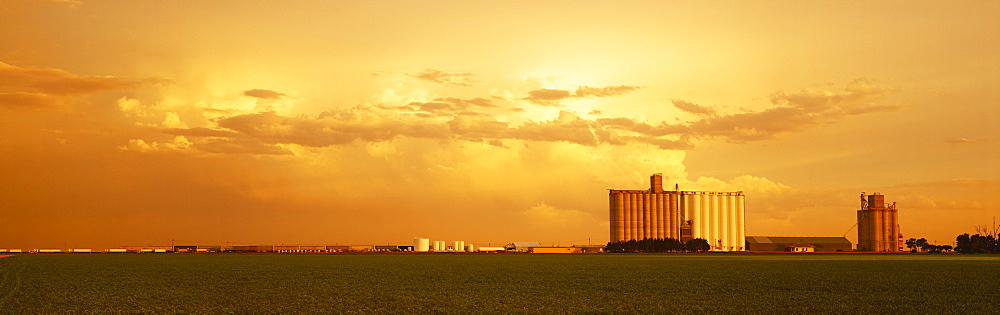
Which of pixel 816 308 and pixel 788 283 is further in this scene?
pixel 788 283

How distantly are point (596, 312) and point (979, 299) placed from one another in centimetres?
1784

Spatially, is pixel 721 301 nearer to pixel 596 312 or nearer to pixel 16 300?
pixel 596 312

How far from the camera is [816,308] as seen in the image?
1299 inches

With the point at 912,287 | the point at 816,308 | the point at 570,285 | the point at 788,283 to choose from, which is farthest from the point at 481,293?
the point at 912,287

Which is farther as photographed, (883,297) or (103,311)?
(883,297)

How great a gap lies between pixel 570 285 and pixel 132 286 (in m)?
24.7

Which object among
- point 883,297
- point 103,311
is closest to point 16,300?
point 103,311

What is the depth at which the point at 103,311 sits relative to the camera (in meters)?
32.3

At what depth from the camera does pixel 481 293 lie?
42156 mm

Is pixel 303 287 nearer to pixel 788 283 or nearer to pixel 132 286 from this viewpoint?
pixel 132 286

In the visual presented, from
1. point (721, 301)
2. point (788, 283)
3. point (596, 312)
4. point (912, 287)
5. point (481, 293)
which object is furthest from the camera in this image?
point (788, 283)

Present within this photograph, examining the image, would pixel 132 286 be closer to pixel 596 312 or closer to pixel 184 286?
pixel 184 286

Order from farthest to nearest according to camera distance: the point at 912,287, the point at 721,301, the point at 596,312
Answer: the point at 912,287, the point at 721,301, the point at 596,312

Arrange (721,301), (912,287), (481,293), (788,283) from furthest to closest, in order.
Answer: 1. (788,283)
2. (912,287)
3. (481,293)
4. (721,301)
